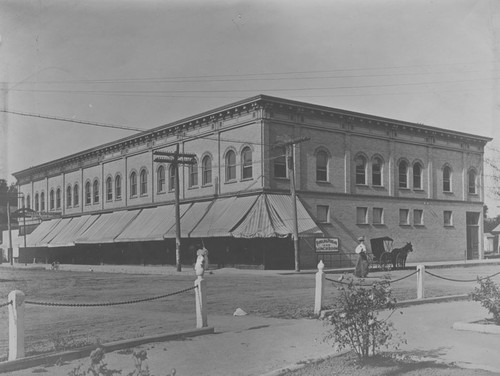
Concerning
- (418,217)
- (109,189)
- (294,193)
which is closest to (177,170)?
(294,193)

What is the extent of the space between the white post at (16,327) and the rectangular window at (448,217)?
123 ft

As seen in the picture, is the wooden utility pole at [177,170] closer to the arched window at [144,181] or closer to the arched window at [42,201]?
the arched window at [144,181]

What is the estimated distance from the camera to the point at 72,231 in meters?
47.6

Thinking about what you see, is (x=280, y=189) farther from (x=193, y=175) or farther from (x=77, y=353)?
(x=77, y=353)

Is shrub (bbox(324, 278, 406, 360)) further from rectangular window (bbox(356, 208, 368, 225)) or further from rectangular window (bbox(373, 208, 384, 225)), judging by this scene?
rectangular window (bbox(373, 208, 384, 225))

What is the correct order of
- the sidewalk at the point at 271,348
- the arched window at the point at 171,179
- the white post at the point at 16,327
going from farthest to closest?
the arched window at the point at 171,179
the white post at the point at 16,327
the sidewalk at the point at 271,348

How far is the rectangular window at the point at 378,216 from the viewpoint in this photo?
36719 millimetres

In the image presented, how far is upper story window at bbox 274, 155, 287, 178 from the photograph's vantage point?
3238 cm

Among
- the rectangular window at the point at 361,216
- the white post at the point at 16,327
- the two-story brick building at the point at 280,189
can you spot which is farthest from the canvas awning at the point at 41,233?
the white post at the point at 16,327

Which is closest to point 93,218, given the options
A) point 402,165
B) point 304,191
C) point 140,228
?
point 140,228

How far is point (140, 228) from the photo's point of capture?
1516 inches

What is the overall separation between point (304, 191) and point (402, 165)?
30.3 ft

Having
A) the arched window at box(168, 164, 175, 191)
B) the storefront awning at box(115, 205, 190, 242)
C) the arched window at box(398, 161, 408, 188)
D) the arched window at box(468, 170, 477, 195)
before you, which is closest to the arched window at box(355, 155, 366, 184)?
the arched window at box(398, 161, 408, 188)

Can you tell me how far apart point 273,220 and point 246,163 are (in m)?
4.13
